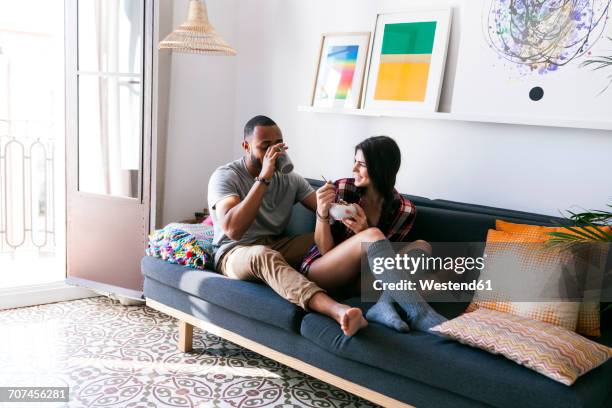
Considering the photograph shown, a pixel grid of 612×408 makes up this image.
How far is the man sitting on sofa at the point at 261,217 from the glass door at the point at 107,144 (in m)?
0.76

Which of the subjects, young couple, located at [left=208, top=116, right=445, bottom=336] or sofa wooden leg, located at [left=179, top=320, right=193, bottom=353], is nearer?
young couple, located at [left=208, top=116, right=445, bottom=336]

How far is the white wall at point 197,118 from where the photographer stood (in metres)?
3.54

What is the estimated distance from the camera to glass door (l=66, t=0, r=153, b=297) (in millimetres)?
3148

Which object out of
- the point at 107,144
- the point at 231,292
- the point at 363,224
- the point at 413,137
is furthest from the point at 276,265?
the point at 107,144

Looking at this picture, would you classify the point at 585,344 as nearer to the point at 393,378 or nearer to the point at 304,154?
the point at 393,378

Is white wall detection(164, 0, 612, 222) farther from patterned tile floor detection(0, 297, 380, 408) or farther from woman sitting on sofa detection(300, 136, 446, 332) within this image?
patterned tile floor detection(0, 297, 380, 408)

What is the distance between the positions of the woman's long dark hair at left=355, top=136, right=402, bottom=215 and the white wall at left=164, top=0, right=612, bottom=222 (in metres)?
0.50

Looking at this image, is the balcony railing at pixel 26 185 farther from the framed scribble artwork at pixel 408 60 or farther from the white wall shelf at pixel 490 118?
the framed scribble artwork at pixel 408 60

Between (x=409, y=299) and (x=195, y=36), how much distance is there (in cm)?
182

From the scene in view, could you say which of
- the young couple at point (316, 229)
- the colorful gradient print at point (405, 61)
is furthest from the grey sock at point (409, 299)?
the colorful gradient print at point (405, 61)

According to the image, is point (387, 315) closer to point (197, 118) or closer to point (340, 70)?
point (340, 70)

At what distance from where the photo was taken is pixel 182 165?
11.9ft

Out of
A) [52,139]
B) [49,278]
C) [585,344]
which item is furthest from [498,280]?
[52,139]

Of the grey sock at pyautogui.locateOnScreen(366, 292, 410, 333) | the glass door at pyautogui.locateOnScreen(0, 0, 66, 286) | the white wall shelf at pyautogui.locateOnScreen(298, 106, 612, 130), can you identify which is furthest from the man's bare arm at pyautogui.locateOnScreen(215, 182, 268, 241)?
the glass door at pyautogui.locateOnScreen(0, 0, 66, 286)
